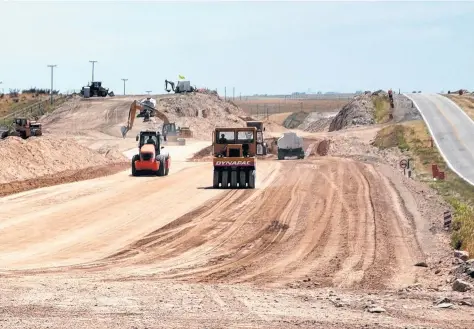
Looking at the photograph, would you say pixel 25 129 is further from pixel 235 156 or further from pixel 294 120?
pixel 294 120

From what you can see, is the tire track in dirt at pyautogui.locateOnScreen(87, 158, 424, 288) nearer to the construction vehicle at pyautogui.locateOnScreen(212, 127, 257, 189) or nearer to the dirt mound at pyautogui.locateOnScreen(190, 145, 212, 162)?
the construction vehicle at pyautogui.locateOnScreen(212, 127, 257, 189)

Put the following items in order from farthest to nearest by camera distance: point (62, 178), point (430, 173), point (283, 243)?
point (430, 173) → point (62, 178) → point (283, 243)

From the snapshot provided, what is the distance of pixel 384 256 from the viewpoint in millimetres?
23266

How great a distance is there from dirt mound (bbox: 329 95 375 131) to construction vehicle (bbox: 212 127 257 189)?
61.4 m

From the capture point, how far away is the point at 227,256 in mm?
22891

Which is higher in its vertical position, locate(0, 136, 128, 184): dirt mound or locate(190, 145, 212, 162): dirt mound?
locate(0, 136, 128, 184): dirt mound

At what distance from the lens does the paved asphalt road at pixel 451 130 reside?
6396 cm

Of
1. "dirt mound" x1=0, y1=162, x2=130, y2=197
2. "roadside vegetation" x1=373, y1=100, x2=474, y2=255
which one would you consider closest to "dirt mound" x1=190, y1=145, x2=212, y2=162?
"dirt mound" x1=0, y1=162, x2=130, y2=197

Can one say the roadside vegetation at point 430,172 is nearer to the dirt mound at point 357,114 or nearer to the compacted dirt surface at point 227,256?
the compacted dirt surface at point 227,256

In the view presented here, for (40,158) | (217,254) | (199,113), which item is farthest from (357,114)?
(217,254)

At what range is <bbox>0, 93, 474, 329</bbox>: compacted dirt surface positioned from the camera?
14766mm

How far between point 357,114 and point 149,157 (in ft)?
199


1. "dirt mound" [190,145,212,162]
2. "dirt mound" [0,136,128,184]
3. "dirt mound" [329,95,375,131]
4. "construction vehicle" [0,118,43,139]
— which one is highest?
Answer: "dirt mound" [329,95,375,131]

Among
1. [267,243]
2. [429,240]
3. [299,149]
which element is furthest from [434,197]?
[299,149]
